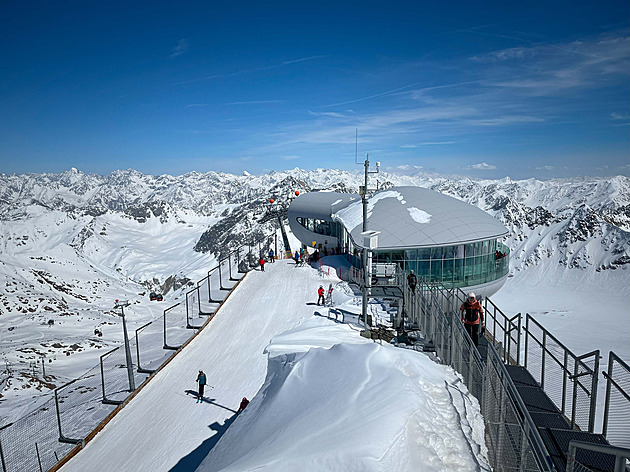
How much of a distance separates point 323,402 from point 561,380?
562 centimetres

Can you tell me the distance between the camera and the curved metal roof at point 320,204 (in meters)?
38.0

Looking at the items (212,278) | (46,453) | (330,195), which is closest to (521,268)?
(330,195)

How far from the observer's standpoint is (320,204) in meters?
40.4

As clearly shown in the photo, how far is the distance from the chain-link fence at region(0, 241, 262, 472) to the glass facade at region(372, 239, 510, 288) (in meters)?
11.9

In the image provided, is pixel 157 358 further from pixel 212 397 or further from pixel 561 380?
pixel 561 380

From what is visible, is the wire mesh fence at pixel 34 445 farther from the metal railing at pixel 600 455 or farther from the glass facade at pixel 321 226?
the glass facade at pixel 321 226

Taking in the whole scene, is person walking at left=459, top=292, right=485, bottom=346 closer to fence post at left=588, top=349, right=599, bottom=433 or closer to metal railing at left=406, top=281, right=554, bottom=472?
metal railing at left=406, top=281, right=554, bottom=472

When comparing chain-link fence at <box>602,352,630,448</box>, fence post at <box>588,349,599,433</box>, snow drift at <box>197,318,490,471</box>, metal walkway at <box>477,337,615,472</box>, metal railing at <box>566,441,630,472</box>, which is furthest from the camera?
fence post at <box>588,349,599,433</box>

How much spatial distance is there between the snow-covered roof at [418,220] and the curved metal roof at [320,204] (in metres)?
3.29

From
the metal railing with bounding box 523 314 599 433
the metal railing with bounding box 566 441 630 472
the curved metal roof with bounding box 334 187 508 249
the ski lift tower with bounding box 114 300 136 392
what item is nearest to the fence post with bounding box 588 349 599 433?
the metal railing with bounding box 523 314 599 433

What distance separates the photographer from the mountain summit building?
25406 mm

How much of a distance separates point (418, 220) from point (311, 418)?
2266 cm

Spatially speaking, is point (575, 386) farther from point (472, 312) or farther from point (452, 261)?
point (452, 261)

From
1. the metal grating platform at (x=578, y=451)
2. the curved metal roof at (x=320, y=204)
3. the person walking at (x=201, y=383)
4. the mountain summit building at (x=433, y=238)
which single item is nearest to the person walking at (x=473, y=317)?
the metal grating platform at (x=578, y=451)
